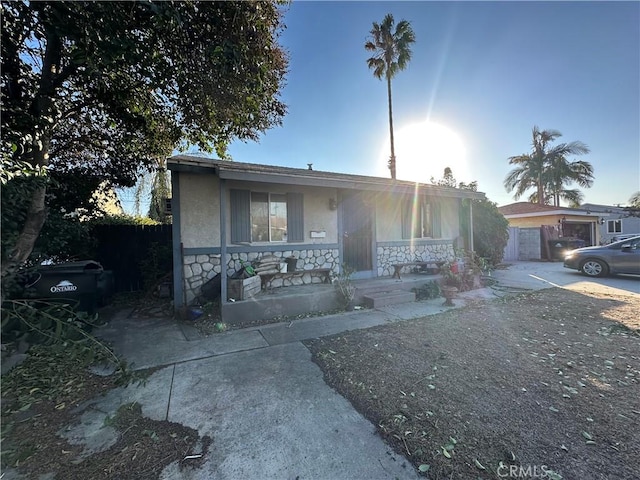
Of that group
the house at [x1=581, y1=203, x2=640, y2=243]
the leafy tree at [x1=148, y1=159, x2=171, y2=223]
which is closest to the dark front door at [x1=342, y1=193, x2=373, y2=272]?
the leafy tree at [x1=148, y1=159, x2=171, y2=223]

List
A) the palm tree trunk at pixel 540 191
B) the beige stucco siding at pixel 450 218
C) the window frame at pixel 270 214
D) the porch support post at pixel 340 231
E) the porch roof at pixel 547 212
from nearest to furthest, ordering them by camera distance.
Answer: the window frame at pixel 270 214, the porch support post at pixel 340 231, the beige stucco siding at pixel 450 218, the porch roof at pixel 547 212, the palm tree trunk at pixel 540 191

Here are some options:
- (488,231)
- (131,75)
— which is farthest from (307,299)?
(488,231)

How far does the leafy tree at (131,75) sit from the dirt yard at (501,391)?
403cm

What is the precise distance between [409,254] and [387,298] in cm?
292

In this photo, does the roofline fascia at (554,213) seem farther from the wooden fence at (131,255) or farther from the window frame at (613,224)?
the wooden fence at (131,255)

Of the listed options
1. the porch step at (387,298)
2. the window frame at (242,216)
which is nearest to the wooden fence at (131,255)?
the window frame at (242,216)

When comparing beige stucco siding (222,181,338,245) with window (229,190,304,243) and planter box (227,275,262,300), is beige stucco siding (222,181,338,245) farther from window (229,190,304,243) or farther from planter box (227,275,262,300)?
planter box (227,275,262,300)

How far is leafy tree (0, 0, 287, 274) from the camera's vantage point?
2934 mm

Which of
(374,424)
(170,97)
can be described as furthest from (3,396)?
(170,97)

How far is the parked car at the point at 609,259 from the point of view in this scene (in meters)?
8.53

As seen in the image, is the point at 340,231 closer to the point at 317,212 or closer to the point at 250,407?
the point at 317,212

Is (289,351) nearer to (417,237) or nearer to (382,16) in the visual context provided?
(417,237)

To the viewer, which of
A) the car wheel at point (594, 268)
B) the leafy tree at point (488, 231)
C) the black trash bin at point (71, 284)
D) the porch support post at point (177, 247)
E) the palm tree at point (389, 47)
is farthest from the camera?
the palm tree at point (389, 47)

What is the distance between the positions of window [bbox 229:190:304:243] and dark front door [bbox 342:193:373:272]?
1476mm
